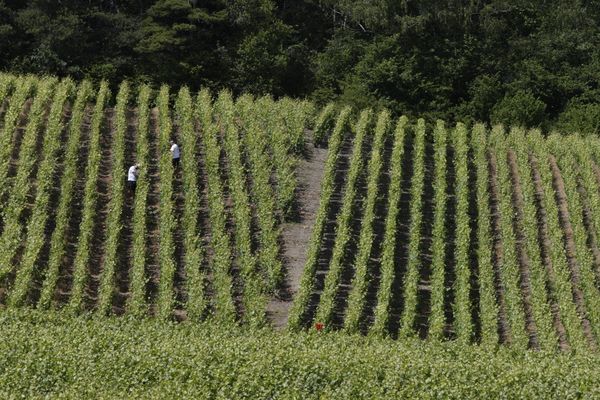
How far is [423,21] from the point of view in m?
32.5

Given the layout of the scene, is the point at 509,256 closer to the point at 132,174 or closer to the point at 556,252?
the point at 556,252

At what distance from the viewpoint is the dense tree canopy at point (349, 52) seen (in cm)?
2975

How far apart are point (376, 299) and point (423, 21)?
18853 millimetres

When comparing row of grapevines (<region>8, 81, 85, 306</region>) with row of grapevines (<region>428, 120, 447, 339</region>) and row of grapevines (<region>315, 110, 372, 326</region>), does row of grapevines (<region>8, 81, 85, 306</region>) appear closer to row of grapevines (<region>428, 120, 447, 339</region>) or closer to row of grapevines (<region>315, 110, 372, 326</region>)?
row of grapevines (<region>315, 110, 372, 326</region>)

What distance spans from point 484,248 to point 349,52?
17.2 meters

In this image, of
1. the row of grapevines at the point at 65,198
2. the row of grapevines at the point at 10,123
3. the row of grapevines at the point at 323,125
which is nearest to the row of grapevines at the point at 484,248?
the row of grapevines at the point at 323,125

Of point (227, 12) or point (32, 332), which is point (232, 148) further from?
point (227, 12)

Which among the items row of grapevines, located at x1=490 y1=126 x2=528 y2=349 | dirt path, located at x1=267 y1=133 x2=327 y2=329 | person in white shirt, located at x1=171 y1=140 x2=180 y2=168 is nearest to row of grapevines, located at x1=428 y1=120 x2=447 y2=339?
row of grapevines, located at x1=490 y1=126 x2=528 y2=349

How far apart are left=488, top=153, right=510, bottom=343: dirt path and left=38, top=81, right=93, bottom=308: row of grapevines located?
26.4 ft

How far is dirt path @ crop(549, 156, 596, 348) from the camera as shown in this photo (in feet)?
52.3

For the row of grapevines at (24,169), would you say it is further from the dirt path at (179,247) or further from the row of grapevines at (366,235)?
the row of grapevines at (366,235)

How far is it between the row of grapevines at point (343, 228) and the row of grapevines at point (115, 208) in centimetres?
373

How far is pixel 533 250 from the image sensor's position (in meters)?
17.8

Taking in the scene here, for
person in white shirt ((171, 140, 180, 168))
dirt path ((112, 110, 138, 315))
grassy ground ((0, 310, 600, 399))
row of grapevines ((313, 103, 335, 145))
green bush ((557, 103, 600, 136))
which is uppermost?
green bush ((557, 103, 600, 136))
